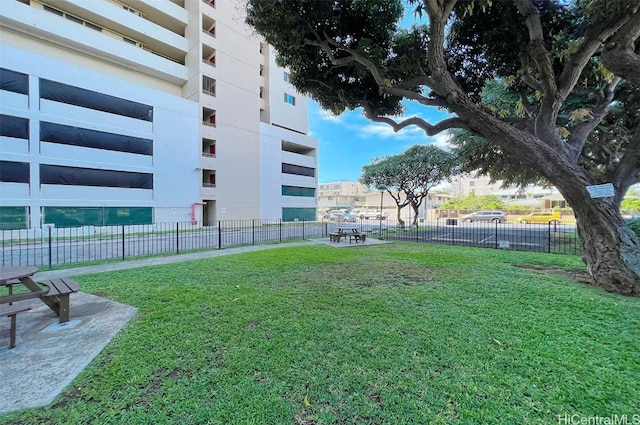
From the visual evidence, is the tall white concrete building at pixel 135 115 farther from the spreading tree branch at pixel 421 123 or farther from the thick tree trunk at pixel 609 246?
the thick tree trunk at pixel 609 246

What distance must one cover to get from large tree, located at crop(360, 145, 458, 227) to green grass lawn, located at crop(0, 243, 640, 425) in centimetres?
1517

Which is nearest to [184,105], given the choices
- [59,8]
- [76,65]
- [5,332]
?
[76,65]

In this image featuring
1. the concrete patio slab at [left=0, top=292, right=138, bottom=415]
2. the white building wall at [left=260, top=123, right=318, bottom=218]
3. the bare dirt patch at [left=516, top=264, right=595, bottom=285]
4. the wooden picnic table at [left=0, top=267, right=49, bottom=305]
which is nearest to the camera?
the concrete patio slab at [left=0, top=292, right=138, bottom=415]

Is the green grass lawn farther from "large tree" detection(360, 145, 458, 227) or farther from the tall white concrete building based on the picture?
the tall white concrete building

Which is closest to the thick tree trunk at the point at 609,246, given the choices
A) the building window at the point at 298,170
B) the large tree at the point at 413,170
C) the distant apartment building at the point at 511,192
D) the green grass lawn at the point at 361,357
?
the green grass lawn at the point at 361,357

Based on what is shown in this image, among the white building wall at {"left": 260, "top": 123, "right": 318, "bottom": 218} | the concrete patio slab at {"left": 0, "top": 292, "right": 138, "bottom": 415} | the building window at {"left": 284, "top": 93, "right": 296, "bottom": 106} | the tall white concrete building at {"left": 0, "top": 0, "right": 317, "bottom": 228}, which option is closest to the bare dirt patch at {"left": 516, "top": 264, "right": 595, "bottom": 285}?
the concrete patio slab at {"left": 0, "top": 292, "right": 138, "bottom": 415}

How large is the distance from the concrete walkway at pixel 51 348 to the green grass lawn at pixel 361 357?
6.2 inches

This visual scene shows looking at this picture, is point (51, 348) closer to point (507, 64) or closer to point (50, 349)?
point (50, 349)

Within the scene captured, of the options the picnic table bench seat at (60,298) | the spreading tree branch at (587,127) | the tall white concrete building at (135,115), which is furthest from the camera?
the tall white concrete building at (135,115)

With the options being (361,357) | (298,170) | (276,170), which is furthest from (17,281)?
(298,170)

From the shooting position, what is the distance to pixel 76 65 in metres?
18.4

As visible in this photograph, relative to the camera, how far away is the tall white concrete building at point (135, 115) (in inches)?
630

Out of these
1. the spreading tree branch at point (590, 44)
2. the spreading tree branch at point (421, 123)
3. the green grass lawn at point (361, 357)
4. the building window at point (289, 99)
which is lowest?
the green grass lawn at point (361, 357)

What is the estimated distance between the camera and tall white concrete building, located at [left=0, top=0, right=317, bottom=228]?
16000mm
